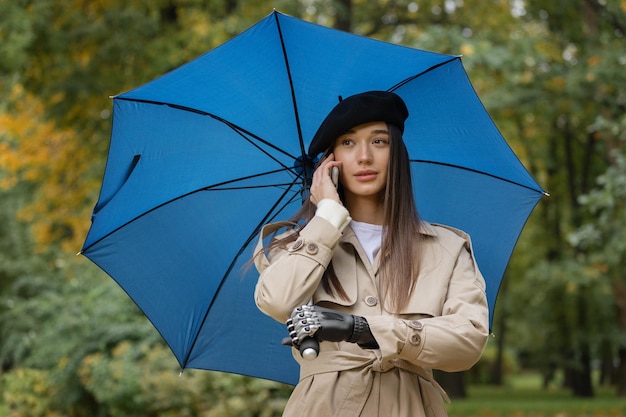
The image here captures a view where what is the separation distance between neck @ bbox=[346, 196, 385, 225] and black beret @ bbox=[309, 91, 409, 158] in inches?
9.1

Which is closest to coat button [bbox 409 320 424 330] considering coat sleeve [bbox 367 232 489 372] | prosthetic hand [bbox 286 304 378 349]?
coat sleeve [bbox 367 232 489 372]

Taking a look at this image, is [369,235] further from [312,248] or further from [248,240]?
[248,240]

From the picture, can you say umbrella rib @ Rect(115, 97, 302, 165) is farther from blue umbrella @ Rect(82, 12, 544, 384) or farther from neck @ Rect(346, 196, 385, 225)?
neck @ Rect(346, 196, 385, 225)

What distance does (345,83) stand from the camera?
12.2ft

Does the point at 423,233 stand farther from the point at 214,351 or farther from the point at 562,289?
the point at 562,289

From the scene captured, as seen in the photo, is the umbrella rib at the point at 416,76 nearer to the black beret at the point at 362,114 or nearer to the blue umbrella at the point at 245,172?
the blue umbrella at the point at 245,172

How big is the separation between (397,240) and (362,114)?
43cm

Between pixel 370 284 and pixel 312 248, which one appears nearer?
pixel 312 248

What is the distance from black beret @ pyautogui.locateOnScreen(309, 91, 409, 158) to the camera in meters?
3.09

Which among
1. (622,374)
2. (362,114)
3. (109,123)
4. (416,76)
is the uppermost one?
(109,123)

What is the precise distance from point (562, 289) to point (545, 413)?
6226 millimetres

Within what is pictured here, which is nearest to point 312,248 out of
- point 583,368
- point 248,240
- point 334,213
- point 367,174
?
point 334,213

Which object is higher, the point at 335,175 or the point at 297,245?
the point at 335,175

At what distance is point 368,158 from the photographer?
3094 millimetres
